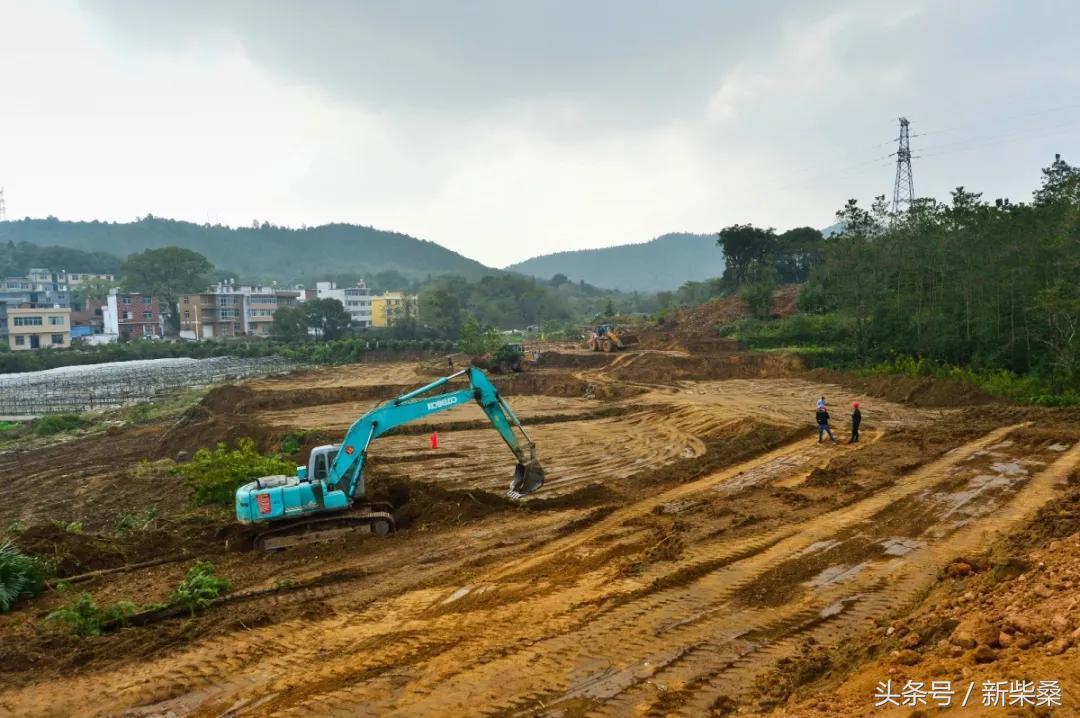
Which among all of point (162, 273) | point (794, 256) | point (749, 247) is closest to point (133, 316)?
point (162, 273)

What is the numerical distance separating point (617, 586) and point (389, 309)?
7410 centimetres

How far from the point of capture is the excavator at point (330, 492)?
11.3 metres

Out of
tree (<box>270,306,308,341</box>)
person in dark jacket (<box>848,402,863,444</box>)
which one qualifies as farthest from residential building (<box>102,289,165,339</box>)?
person in dark jacket (<box>848,402,863,444</box>)

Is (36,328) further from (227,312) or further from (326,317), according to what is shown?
(326,317)

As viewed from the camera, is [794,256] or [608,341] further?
[794,256]

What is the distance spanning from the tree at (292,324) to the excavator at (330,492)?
6258cm

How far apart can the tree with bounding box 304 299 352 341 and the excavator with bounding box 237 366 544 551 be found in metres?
62.8

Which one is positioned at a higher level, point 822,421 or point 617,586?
point 822,421

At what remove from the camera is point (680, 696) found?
620cm

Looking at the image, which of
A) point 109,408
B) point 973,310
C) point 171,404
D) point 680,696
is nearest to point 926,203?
point 973,310

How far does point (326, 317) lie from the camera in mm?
72750

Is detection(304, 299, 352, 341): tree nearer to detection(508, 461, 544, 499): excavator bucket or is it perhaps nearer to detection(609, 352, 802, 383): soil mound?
detection(609, 352, 802, 383): soil mound

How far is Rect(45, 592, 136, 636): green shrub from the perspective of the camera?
818 centimetres

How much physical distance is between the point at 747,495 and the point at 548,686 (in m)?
7.56
